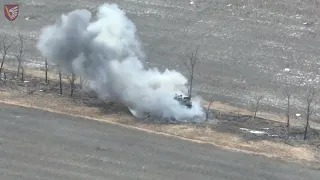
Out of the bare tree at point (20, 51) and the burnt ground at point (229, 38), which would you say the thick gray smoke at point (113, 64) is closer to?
the bare tree at point (20, 51)

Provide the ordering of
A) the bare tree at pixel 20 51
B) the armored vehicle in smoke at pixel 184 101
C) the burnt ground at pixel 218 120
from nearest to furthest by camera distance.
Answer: the burnt ground at pixel 218 120 → the armored vehicle in smoke at pixel 184 101 → the bare tree at pixel 20 51

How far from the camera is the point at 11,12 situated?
1746 inches

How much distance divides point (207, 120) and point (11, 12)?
743 inches

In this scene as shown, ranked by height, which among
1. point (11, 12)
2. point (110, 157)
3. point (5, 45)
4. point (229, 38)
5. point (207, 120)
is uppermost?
point (11, 12)

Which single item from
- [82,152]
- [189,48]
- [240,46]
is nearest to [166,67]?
[189,48]

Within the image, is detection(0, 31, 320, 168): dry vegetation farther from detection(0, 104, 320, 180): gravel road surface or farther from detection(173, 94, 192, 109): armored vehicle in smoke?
detection(173, 94, 192, 109): armored vehicle in smoke

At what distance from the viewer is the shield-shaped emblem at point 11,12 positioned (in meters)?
44.0

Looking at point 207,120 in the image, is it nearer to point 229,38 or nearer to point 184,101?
point 184,101

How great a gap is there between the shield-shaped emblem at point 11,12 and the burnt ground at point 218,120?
26.5 ft

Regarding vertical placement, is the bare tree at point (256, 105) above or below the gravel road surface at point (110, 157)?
above

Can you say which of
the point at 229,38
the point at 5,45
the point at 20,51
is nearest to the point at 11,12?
the point at 5,45

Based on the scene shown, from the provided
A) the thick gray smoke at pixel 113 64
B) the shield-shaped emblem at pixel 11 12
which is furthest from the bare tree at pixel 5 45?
the thick gray smoke at pixel 113 64

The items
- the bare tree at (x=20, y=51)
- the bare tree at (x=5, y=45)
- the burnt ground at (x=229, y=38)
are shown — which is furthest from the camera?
the bare tree at (x=5, y=45)

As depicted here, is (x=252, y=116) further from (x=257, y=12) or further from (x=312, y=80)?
(x=257, y=12)
